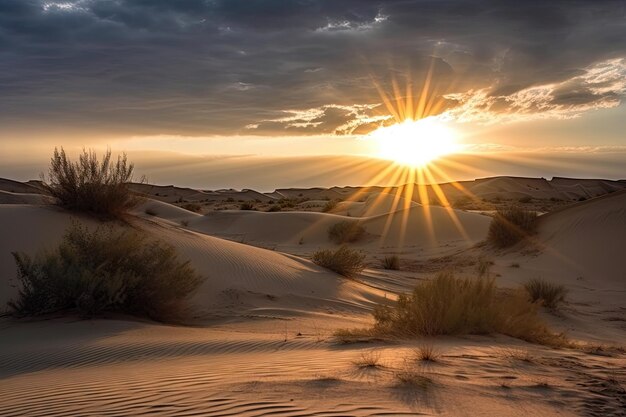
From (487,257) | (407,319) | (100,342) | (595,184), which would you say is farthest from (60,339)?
(595,184)

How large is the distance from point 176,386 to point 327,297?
825 cm

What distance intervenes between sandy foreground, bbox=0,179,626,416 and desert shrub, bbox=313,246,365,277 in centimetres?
34

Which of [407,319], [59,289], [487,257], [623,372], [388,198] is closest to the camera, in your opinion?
[623,372]

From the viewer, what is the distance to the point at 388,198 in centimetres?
5075

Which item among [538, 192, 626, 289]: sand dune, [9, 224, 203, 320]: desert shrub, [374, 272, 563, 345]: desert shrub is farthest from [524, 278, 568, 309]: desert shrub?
[9, 224, 203, 320]: desert shrub

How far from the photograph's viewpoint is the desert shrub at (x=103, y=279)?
9.77m

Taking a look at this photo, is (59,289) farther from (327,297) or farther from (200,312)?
(327,297)

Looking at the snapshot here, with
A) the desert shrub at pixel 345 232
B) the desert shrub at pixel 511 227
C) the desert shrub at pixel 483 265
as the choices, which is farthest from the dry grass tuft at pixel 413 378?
the desert shrub at pixel 345 232

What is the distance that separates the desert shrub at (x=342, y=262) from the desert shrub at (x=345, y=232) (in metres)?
12.7

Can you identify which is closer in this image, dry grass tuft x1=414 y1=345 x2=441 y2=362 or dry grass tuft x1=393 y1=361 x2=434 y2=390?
dry grass tuft x1=393 y1=361 x2=434 y2=390

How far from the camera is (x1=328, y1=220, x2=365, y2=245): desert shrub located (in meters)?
29.9

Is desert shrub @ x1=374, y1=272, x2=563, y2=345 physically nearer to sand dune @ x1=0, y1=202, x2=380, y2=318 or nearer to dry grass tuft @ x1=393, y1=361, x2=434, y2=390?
dry grass tuft @ x1=393, y1=361, x2=434, y2=390

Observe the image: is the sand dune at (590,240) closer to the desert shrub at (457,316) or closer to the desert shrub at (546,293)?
the desert shrub at (546,293)

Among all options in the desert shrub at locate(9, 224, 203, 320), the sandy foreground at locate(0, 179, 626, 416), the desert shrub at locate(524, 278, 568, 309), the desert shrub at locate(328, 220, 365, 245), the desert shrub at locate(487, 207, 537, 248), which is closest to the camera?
the sandy foreground at locate(0, 179, 626, 416)
